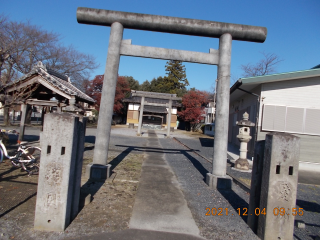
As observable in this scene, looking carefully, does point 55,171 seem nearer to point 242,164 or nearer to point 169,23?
point 169,23

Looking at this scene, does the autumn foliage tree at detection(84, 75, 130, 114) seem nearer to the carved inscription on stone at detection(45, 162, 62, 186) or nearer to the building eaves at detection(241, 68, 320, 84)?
the building eaves at detection(241, 68, 320, 84)

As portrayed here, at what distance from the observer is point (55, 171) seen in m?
3.07

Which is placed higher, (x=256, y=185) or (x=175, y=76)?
A: (x=175, y=76)

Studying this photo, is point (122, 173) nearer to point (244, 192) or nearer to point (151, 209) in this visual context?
point (151, 209)

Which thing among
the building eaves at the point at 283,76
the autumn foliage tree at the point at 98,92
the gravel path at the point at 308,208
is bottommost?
the gravel path at the point at 308,208

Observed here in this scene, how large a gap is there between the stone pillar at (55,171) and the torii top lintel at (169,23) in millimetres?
3685

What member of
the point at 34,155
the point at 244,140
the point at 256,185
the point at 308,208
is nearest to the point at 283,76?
the point at 244,140

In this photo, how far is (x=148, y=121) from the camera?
34.4 meters

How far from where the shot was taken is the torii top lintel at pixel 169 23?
5738mm

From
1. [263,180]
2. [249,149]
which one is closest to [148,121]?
[249,149]

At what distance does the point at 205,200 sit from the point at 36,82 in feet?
25.3

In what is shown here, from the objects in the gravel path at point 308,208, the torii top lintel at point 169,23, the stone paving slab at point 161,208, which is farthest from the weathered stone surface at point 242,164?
the torii top lintel at point 169,23

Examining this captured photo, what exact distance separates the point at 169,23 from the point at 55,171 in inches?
177

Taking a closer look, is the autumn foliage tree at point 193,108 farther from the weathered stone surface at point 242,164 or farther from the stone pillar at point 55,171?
the stone pillar at point 55,171
